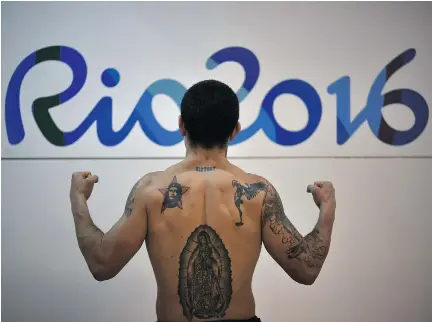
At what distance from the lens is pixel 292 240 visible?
151cm

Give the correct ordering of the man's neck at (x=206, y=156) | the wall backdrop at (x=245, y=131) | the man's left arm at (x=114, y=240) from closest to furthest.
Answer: the man's left arm at (x=114, y=240), the man's neck at (x=206, y=156), the wall backdrop at (x=245, y=131)

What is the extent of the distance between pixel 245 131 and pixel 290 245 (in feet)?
4.81

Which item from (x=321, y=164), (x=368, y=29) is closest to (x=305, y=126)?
(x=321, y=164)

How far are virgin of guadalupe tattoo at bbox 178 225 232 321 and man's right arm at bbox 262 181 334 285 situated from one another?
17 cm

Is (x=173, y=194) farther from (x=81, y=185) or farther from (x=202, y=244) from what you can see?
(x=81, y=185)

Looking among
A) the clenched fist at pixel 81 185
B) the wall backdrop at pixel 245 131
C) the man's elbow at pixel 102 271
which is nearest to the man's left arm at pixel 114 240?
the man's elbow at pixel 102 271

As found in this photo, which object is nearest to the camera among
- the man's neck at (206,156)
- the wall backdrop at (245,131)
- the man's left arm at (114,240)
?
the man's left arm at (114,240)

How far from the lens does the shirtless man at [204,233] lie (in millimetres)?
1474

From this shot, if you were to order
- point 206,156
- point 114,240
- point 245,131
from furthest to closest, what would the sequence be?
point 245,131 < point 206,156 < point 114,240

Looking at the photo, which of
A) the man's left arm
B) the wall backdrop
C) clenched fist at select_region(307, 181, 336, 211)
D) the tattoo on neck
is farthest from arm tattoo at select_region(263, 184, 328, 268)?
the wall backdrop

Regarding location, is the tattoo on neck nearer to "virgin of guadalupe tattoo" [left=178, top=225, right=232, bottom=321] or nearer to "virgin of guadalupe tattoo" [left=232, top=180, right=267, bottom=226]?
Answer: "virgin of guadalupe tattoo" [left=232, top=180, right=267, bottom=226]

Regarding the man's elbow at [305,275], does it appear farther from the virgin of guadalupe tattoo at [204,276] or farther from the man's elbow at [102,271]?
the man's elbow at [102,271]

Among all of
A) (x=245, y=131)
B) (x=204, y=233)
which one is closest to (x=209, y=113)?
(x=204, y=233)

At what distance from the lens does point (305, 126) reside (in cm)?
291
